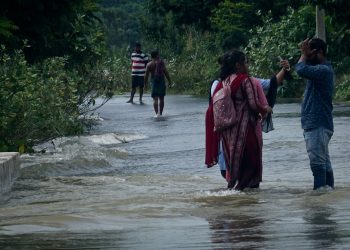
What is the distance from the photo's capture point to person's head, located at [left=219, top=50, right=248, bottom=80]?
12.9 metres

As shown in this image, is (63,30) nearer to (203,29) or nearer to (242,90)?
(242,90)

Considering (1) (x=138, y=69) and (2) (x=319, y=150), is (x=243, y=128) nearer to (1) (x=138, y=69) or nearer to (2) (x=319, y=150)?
(2) (x=319, y=150)

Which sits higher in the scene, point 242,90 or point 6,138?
point 242,90

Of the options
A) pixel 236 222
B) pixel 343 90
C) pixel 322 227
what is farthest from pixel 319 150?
pixel 343 90

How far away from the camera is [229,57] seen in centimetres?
1288

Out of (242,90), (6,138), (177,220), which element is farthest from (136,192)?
(6,138)

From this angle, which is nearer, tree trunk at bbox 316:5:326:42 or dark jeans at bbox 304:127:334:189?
dark jeans at bbox 304:127:334:189

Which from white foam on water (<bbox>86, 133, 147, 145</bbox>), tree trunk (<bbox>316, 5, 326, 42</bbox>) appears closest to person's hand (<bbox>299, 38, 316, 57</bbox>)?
white foam on water (<bbox>86, 133, 147, 145</bbox>)

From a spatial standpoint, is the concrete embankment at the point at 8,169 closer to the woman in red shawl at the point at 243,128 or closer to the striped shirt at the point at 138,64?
the woman in red shawl at the point at 243,128

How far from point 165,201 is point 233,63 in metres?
1.67

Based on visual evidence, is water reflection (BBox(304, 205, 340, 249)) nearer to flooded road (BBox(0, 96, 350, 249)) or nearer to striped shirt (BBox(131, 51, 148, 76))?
flooded road (BBox(0, 96, 350, 249))

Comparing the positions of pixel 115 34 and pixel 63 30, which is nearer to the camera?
pixel 63 30

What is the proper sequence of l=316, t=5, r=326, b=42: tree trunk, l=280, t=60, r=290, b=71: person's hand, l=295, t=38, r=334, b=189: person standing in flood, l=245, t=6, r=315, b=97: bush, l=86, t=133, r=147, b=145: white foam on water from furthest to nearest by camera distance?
l=245, t=6, r=315, b=97: bush
l=316, t=5, r=326, b=42: tree trunk
l=86, t=133, r=147, b=145: white foam on water
l=280, t=60, r=290, b=71: person's hand
l=295, t=38, r=334, b=189: person standing in flood

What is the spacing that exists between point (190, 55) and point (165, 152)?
3183 centimetres
